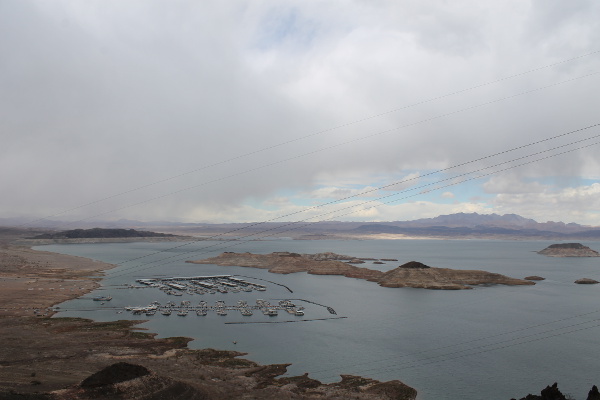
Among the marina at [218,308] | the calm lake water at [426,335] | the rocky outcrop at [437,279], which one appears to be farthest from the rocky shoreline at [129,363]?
the rocky outcrop at [437,279]

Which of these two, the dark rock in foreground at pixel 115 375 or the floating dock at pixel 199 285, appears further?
the floating dock at pixel 199 285

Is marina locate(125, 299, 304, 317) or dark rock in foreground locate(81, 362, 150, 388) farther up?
dark rock in foreground locate(81, 362, 150, 388)

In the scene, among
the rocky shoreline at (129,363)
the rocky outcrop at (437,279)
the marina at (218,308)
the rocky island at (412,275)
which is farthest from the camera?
the rocky island at (412,275)

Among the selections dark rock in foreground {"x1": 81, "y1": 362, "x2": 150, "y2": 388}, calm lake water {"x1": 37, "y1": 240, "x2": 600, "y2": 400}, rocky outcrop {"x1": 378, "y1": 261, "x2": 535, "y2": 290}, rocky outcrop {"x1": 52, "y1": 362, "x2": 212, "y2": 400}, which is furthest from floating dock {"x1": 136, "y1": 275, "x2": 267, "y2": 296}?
rocky outcrop {"x1": 52, "y1": 362, "x2": 212, "y2": 400}

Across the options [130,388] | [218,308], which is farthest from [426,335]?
[130,388]

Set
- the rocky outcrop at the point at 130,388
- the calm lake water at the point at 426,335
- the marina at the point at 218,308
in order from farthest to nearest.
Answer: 1. the marina at the point at 218,308
2. the calm lake water at the point at 426,335
3. the rocky outcrop at the point at 130,388

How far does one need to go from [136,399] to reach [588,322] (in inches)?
2470

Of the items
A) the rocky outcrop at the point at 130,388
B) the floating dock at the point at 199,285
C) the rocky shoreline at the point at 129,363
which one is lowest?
the floating dock at the point at 199,285

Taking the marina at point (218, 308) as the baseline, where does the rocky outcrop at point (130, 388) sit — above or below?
above

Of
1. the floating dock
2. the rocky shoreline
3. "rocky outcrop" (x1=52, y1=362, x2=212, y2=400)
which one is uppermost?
"rocky outcrop" (x1=52, y1=362, x2=212, y2=400)

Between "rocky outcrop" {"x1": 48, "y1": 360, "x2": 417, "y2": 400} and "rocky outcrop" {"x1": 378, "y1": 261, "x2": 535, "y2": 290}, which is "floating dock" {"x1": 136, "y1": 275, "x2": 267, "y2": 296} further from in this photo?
"rocky outcrop" {"x1": 48, "y1": 360, "x2": 417, "y2": 400}

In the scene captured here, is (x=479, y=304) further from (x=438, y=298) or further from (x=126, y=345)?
(x=126, y=345)

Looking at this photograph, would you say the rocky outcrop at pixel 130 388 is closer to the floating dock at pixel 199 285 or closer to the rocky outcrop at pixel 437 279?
the floating dock at pixel 199 285

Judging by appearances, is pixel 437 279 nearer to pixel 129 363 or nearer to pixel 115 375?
pixel 129 363
